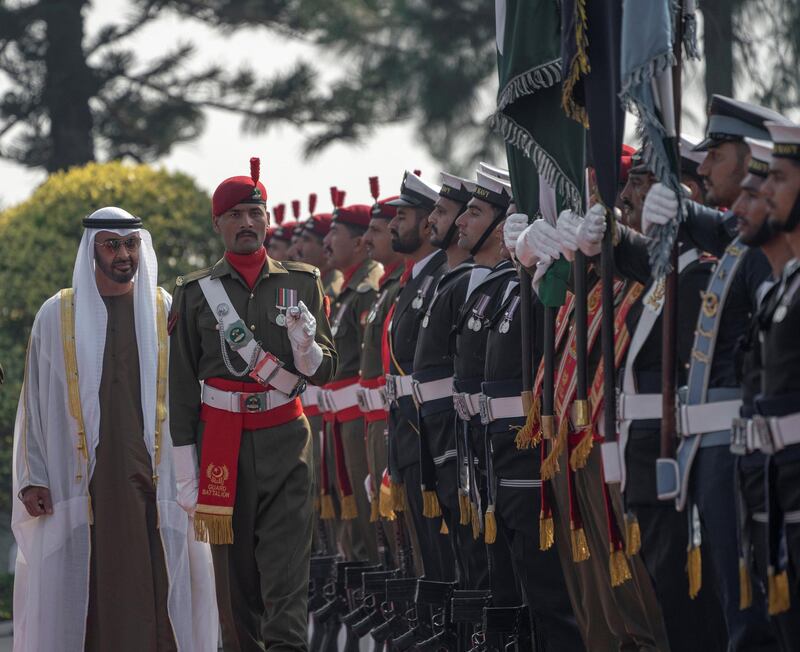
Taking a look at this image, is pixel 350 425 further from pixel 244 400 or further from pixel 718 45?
pixel 718 45

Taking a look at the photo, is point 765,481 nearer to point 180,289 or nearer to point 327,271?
point 180,289

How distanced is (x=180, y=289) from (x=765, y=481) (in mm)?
3889

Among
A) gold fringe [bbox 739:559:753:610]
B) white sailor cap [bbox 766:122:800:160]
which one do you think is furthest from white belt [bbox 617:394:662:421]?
white sailor cap [bbox 766:122:800:160]

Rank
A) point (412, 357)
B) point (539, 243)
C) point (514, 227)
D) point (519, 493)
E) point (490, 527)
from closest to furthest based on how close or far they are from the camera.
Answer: point (539, 243) → point (514, 227) → point (519, 493) → point (490, 527) → point (412, 357)

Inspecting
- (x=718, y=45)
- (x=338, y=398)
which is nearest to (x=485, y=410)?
(x=338, y=398)

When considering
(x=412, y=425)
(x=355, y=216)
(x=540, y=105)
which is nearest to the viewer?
(x=540, y=105)

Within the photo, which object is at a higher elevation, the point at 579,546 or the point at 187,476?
the point at 187,476

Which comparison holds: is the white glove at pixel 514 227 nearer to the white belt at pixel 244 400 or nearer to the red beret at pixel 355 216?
the white belt at pixel 244 400

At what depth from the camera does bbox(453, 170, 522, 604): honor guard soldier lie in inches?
325

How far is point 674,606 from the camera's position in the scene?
6395 mm

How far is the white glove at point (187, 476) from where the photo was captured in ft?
27.7

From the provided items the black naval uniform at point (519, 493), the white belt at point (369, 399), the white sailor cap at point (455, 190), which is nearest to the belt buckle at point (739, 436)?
the black naval uniform at point (519, 493)

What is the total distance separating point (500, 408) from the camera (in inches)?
315

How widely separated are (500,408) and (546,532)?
766 mm
